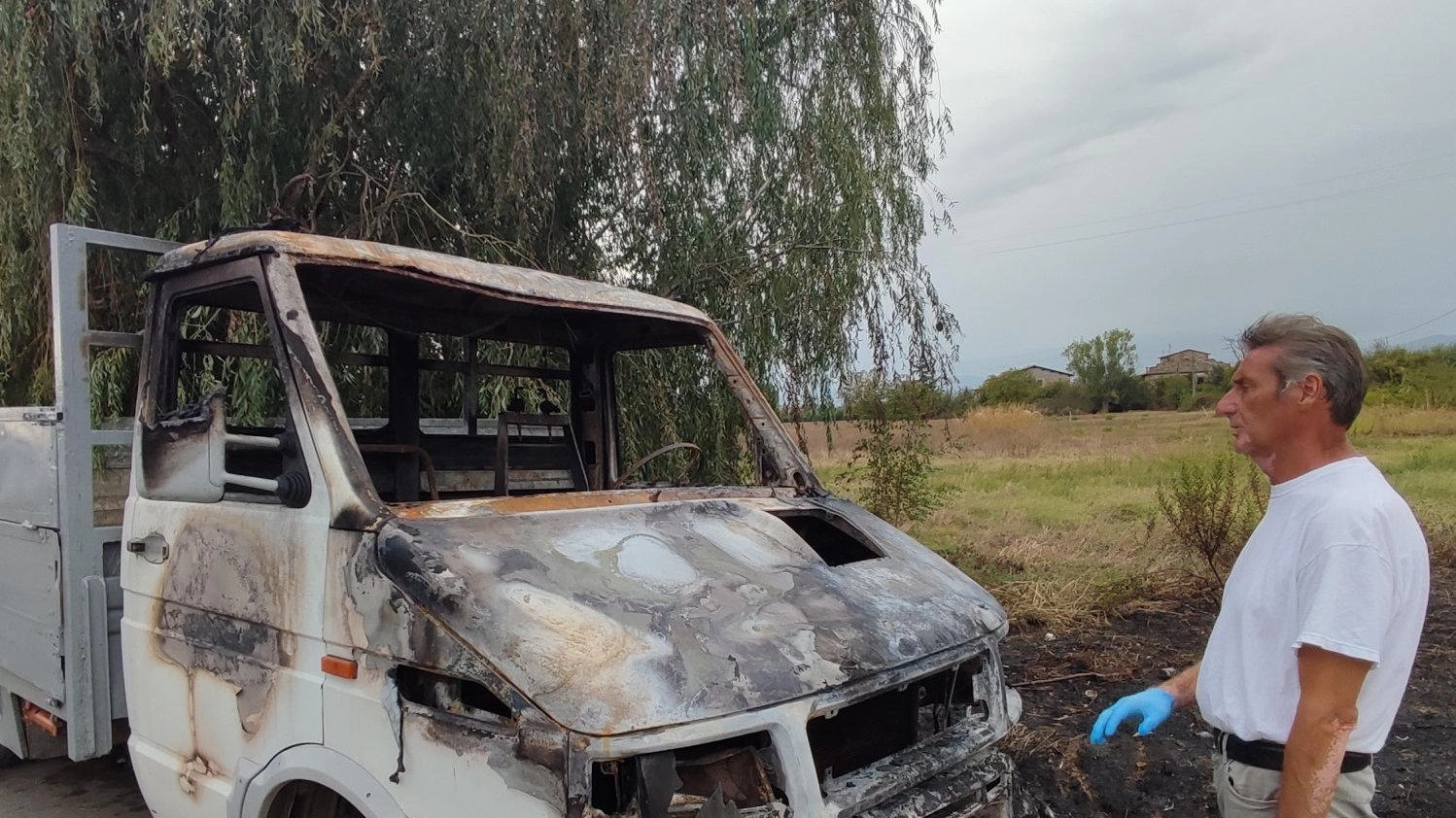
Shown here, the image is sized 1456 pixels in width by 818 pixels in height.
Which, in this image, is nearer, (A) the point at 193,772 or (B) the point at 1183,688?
(B) the point at 1183,688

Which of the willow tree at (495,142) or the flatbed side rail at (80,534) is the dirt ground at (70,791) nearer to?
the flatbed side rail at (80,534)

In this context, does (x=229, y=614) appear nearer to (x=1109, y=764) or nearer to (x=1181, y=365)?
(x=1109, y=764)

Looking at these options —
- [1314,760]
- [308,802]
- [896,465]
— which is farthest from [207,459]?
[896,465]

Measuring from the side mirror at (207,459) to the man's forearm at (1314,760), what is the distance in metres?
2.25

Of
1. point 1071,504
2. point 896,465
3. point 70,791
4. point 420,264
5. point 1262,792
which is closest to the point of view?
point 1262,792

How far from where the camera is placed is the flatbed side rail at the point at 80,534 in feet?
10.6

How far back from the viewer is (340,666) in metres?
2.29

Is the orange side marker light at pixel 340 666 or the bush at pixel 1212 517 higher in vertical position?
the orange side marker light at pixel 340 666

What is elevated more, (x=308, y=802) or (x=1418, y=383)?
(x=1418, y=383)

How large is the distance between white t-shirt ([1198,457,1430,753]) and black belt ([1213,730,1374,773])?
3 cm

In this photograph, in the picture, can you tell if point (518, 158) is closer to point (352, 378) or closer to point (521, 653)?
point (352, 378)

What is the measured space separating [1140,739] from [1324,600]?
3.42 metres

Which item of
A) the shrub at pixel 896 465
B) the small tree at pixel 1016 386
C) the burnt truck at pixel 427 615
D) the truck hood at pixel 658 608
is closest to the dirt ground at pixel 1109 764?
the burnt truck at pixel 427 615

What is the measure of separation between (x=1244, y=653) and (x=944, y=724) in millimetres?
834
